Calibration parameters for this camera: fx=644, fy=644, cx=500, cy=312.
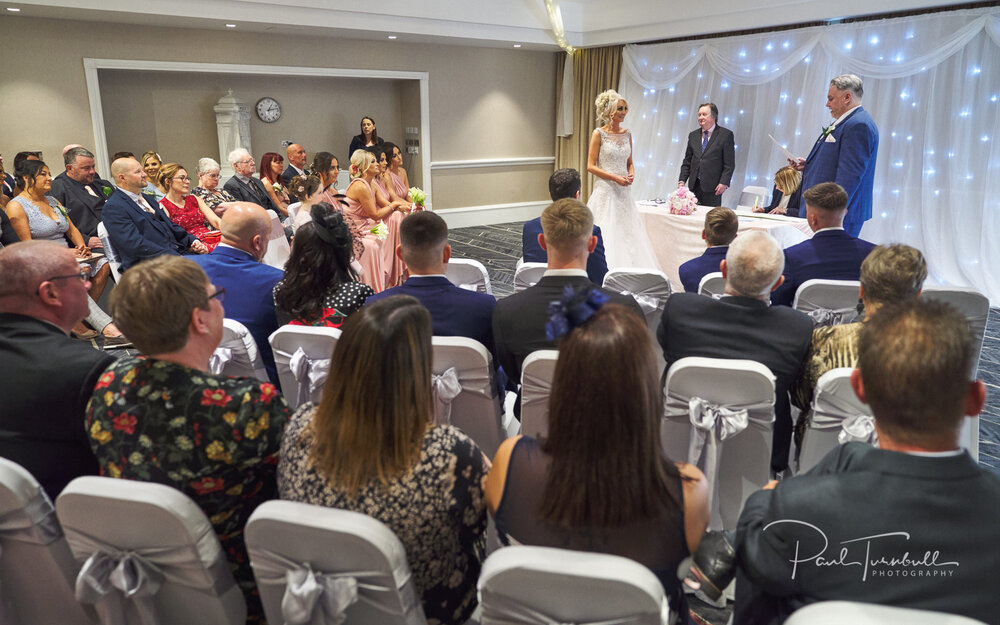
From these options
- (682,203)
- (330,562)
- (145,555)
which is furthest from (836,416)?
(682,203)

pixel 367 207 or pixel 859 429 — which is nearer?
pixel 859 429

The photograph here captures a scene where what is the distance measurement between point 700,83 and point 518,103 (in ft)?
10.2

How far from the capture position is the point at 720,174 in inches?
287

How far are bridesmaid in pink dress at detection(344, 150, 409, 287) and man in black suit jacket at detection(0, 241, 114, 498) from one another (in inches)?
142

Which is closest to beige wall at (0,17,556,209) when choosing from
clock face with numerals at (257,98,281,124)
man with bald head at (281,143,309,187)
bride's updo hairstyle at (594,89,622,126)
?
clock face with numerals at (257,98,281,124)

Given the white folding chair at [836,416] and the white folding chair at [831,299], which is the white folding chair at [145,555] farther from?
the white folding chair at [831,299]

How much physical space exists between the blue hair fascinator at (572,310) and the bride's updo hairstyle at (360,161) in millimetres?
4457

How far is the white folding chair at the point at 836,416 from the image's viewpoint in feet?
6.11

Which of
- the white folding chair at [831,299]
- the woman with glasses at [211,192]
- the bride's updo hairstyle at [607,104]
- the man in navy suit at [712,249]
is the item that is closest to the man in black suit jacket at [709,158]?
the bride's updo hairstyle at [607,104]

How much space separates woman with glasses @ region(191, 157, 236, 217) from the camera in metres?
5.74

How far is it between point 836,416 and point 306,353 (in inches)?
69.9

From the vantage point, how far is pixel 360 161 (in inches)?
213

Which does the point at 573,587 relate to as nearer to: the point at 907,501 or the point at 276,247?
the point at 907,501

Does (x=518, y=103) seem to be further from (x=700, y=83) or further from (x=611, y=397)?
(x=611, y=397)
